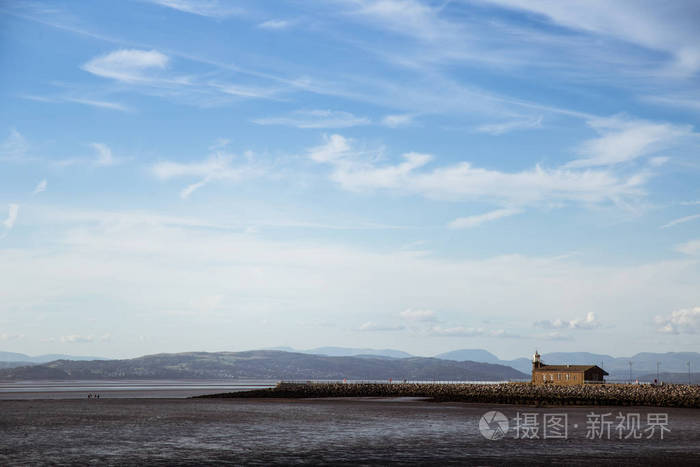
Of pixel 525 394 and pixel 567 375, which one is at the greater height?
pixel 567 375

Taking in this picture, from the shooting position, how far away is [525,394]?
107375 mm

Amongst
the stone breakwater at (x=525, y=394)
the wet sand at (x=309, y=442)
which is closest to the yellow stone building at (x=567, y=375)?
the stone breakwater at (x=525, y=394)

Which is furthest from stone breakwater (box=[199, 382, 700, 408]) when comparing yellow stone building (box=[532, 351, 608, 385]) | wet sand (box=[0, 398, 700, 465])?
wet sand (box=[0, 398, 700, 465])

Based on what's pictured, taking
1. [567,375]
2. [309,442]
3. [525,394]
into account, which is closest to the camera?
[309,442]

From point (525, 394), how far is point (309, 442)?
6740cm

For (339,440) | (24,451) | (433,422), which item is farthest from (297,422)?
(24,451)

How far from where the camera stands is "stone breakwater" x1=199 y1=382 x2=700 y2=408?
97.1 metres

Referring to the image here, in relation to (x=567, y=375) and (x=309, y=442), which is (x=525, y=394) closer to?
(x=567, y=375)

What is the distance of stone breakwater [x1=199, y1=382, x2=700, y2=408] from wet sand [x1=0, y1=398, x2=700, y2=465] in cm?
2276

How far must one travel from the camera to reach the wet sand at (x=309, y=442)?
3906cm

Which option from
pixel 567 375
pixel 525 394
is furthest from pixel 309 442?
pixel 567 375

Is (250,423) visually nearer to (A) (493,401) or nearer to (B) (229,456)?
(B) (229,456)

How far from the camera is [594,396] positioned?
10200cm

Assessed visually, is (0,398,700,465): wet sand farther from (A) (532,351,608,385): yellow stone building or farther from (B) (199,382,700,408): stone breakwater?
(A) (532,351,608,385): yellow stone building
